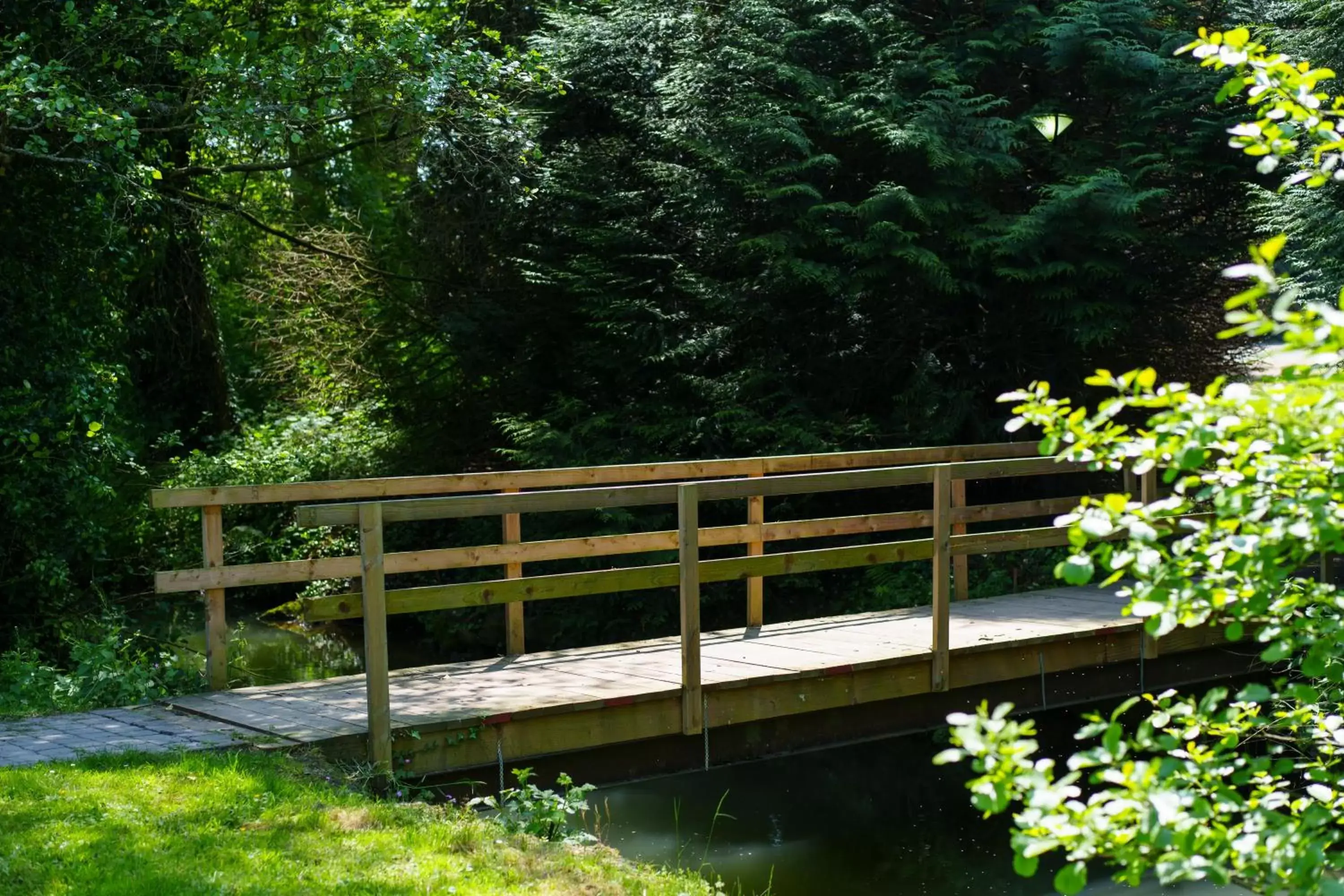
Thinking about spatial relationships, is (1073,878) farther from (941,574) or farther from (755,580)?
(755,580)

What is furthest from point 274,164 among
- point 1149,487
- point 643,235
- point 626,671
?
point 1149,487

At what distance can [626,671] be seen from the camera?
7.68 meters

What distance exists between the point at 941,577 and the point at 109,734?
15.4ft

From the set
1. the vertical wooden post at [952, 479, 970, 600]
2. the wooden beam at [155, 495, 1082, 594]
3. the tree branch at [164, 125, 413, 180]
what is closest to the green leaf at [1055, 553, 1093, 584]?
the wooden beam at [155, 495, 1082, 594]

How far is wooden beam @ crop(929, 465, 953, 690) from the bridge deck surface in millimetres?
121

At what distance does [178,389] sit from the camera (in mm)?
18266

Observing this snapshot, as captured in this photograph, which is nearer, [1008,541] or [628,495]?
Result: [628,495]

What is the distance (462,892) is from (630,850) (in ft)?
13.0

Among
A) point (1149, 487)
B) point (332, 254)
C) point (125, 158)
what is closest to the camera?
point (125, 158)

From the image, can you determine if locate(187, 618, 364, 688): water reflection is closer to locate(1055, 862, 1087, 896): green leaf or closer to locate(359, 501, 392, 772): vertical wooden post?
locate(359, 501, 392, 772): vertical wooden post

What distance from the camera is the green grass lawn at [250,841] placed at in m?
4.57

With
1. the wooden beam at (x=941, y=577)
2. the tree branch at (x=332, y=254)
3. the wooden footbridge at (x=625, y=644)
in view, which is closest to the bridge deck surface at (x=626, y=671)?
the wooden footbridge at (x=625, y=644)

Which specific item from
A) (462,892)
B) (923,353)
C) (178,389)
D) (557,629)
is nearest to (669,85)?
(923,353)

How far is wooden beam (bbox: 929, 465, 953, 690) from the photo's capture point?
7891mm
